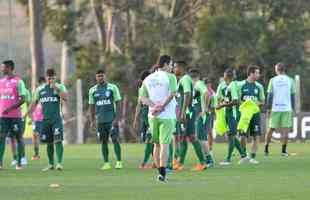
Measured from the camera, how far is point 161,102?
18.1m

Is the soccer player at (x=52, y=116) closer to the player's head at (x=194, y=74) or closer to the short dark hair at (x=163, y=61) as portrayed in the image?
the player's head at (x=194, y=74)

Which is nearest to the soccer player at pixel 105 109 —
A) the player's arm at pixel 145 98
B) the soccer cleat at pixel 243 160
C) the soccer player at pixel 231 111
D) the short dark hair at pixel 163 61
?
the soccer player at pixel 231 111

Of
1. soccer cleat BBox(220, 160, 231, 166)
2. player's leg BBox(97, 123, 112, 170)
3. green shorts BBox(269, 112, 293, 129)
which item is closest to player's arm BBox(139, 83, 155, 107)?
player's leg BBox(97, 123, 112, 170)

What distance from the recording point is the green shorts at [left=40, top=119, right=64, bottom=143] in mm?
22211

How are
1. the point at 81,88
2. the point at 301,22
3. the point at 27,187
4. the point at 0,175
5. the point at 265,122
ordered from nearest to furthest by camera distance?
the point at 27,187 < the point at 0,175 < the point at 265,122 < the point at 81,88 < the point at 301,22

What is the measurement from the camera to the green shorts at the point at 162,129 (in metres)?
18.0

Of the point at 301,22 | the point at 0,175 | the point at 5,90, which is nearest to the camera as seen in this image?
the point at 0,175

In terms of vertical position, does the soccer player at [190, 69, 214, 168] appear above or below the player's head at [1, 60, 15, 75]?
below

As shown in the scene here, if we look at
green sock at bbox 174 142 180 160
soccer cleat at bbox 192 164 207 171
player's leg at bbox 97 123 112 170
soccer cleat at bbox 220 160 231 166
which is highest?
player's leg at bbox 97 123 112 170

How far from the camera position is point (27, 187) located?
56.8ft

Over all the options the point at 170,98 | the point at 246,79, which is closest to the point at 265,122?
the point at 246,79

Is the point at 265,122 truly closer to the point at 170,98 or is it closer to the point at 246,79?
the point at 246,79

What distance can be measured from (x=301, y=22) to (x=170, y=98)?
32.0 meters

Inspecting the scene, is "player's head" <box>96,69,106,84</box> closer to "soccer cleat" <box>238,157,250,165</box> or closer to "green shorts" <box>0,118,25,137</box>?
"green shorts" <box>0,118,25,137</box>
